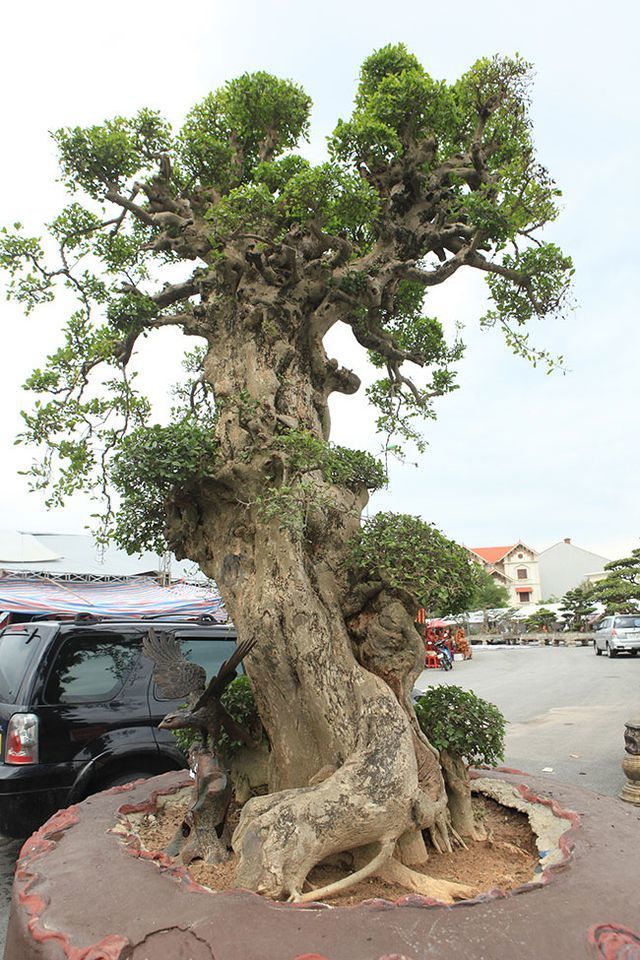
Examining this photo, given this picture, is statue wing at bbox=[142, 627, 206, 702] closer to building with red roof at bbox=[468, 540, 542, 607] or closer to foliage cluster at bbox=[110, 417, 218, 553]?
foliage cluster at bbox=[110, 417, 218, 553]

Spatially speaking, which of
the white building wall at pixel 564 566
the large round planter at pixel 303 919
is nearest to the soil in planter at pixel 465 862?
the large round planter at pixel 303 919

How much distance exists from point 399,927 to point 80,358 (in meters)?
4.51

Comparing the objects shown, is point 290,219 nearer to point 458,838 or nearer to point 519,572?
point 458,838

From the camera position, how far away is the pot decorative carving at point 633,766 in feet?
18.0

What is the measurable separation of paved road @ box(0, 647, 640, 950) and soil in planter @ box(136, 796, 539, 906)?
1.08 metres

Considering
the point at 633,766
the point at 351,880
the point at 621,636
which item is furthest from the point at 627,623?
the point at 351,880

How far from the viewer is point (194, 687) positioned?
4.18 m

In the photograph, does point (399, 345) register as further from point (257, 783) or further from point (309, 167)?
point (257, 783)

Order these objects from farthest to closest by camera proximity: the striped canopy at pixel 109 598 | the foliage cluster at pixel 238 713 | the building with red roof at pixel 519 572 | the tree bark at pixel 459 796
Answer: the building with red roof at pixel 519 572, the striped canopy at pixel 109 598, the foliage cluster at pixel 238 713, the tree bark at pixel 459 796

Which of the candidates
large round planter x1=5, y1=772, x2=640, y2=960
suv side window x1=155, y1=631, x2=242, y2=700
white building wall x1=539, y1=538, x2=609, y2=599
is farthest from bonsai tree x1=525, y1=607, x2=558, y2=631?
large round planter x1=5, y1=772, x2=640, y2=960

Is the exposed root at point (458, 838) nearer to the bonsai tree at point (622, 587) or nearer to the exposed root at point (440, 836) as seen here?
the exposed root at point (440, 836)

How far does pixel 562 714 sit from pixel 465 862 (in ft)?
28.4

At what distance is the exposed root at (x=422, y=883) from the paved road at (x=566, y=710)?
4.04 metres

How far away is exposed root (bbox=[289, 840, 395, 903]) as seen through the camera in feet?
9.68
